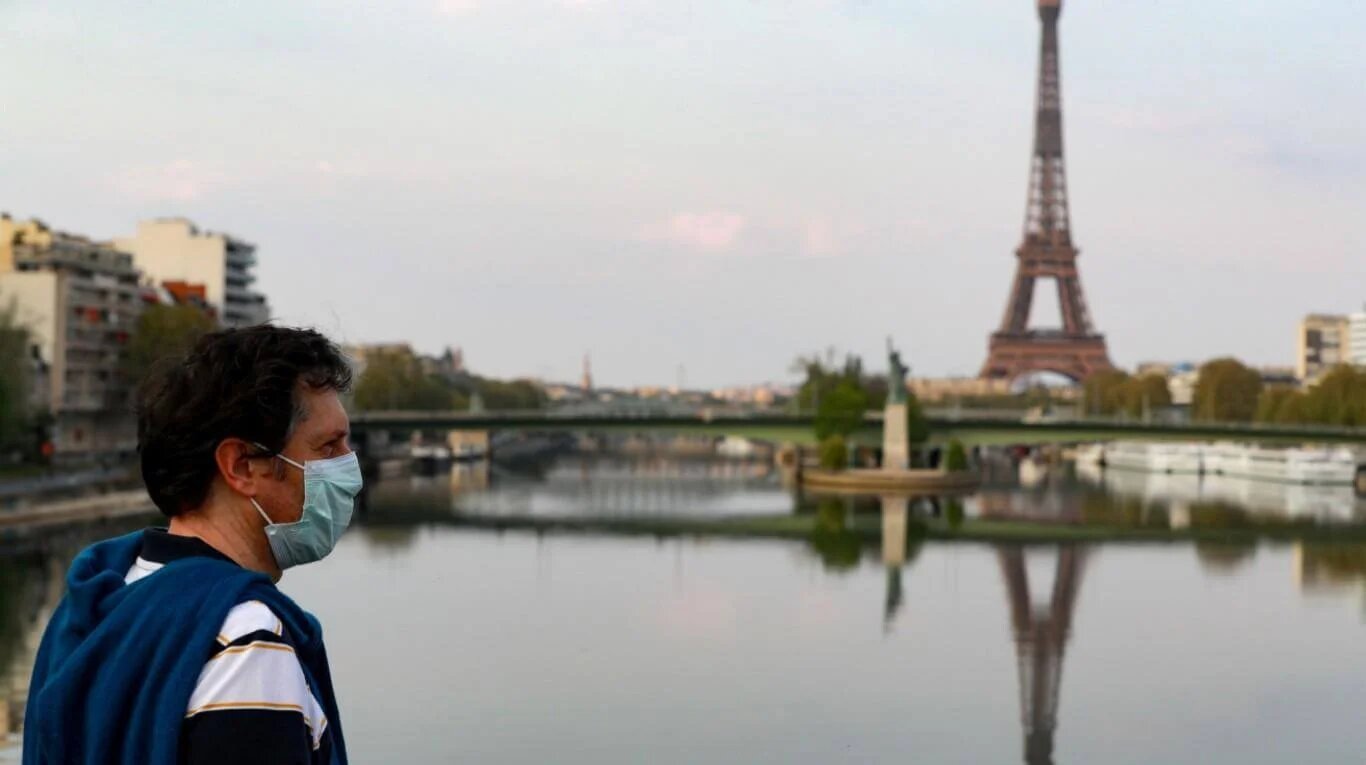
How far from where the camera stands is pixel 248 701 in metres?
1.48

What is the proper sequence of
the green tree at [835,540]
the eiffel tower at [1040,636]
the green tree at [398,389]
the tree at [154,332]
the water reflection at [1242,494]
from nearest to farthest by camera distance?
1. the eiffel tower at [1040,636]
2. the green tree at [835,540]
3. the water reflection at [1242,494]
4. the tree at [154,332]
5. the green tree at [398,389]

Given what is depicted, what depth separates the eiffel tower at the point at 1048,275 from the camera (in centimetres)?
7488

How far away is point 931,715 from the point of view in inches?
469

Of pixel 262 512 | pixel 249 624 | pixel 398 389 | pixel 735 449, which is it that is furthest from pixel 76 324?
pixel 735 449

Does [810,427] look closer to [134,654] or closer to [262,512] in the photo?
[262,512]

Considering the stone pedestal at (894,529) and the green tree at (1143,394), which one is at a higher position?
the green tree at (1143,394)

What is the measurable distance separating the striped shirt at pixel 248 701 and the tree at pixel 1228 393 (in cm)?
5885

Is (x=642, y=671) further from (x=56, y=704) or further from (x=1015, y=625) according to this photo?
(x=56, y=704)

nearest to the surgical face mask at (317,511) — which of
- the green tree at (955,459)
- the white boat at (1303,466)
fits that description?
the green tree at (955,459)

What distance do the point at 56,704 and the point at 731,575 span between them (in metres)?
19.8

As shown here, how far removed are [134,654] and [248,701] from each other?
5.3 inches

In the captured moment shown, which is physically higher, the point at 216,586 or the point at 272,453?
the point at 272,453

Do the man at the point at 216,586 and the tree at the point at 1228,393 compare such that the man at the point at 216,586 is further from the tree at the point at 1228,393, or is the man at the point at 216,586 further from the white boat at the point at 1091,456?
the white boat at the point at 1091,456

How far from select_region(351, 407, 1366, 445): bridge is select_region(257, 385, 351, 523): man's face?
35873 mm
